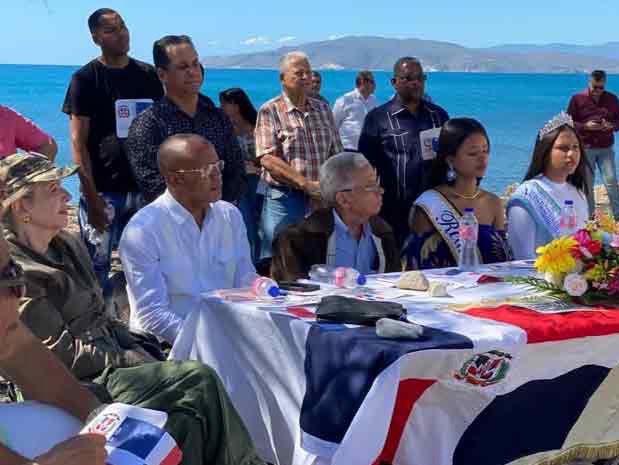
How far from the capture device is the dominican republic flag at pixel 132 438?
227cm

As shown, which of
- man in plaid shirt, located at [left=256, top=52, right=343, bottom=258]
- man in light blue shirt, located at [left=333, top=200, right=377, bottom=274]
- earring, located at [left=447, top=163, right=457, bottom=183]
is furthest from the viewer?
man in plaid shirt, located at [left=256, top=52, right=343, bottom=258]

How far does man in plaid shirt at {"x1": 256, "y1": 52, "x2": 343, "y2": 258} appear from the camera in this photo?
19.5 feet

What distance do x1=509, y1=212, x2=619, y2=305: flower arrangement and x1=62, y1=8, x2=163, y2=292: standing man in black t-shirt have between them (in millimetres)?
2669

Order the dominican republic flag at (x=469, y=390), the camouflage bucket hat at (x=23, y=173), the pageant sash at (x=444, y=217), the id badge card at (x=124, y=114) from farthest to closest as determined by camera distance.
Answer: the id badge card at (x=124, y=114), the pageant sash at (x=444, y=217), the camouflage bucket hat at (x=23, y=173), the dominican republic flag at (x=469, y=390)

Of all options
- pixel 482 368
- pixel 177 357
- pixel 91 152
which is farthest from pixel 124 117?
pixel 482 368

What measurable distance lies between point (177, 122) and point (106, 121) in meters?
0.63

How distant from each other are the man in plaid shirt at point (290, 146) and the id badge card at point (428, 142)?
604 millimetres

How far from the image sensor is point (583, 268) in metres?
3.64

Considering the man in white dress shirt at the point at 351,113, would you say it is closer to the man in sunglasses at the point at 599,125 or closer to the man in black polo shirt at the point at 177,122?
the man in sunglasses at the point at 599,125

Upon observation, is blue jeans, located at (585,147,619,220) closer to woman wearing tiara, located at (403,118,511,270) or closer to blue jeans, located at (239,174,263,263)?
blue jeans, located at (239,174,263,263)

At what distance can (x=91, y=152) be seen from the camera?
5.55 m

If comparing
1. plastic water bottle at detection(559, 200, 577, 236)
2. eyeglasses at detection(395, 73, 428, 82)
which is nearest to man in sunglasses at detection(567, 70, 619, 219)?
eyeglasses at detection(395, 73, 428, 82)

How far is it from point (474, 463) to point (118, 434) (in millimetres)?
1375

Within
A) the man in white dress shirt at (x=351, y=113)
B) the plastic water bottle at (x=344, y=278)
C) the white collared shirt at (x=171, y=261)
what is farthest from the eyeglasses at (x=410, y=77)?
the man in white dress shirt at (x=351, y=113)
